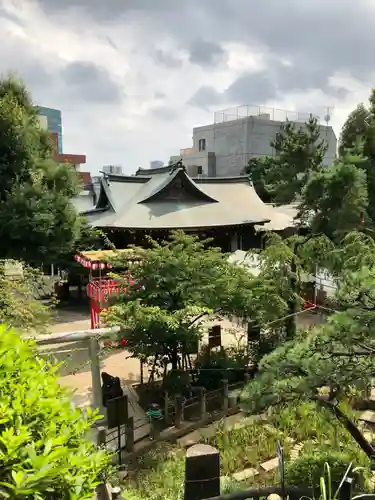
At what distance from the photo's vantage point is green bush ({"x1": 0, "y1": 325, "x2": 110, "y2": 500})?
1.42 meters

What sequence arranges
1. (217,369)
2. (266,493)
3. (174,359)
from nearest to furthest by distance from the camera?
(266,493), (174,359), (217,369)

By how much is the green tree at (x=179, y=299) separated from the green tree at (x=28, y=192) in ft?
12.5

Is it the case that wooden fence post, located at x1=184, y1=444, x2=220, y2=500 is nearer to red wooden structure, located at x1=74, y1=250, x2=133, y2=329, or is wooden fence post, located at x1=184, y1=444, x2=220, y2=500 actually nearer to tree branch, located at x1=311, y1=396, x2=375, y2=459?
tree branch, located at x1=311, y1=396, x2=375, y2=459

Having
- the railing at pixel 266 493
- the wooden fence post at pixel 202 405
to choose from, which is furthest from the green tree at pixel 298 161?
the railing at pixel 266 493

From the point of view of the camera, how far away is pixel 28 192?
36.1 feet

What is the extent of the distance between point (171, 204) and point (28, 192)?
8.00m

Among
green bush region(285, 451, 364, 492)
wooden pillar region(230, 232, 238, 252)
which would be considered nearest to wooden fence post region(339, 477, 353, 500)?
green bush region(285, 451, 364, 492)

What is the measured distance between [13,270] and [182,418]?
21.3ft

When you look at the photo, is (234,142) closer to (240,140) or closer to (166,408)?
A: (240,140)

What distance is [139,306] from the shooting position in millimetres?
7336

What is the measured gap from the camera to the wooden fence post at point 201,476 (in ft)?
9.32

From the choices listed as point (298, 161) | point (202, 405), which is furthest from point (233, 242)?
point (202, 405)

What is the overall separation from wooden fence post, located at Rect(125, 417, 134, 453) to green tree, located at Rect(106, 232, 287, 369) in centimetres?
125

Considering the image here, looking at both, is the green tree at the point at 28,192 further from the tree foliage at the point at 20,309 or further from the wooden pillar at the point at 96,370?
the wooden pillar at the point at 96,370
